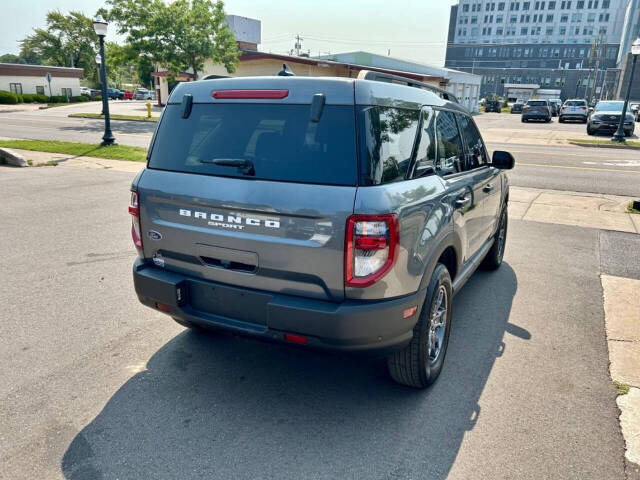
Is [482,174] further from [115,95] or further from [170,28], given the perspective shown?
[115,95]

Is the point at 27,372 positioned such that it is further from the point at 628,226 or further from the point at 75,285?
the point at 628,226

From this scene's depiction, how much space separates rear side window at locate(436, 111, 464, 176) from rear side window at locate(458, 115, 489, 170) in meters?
0.21

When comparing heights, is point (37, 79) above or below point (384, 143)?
above

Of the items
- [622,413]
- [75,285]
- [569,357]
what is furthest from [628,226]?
[75,285]

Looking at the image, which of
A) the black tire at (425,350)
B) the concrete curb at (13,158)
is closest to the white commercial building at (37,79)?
the concrete curb at (13,158)

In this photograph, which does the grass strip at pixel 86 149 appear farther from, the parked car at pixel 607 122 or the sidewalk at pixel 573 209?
the parked car at pixel 607 122

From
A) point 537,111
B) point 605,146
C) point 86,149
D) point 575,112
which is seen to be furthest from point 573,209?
point 575,112

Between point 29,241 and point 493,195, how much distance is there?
5737mm

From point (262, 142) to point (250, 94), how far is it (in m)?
0.33

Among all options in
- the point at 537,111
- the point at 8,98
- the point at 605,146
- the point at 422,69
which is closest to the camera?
the point at 605,146

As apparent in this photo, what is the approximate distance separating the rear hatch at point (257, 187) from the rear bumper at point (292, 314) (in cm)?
7

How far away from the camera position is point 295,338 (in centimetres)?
280

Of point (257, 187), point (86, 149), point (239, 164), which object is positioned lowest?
point (86, 149)

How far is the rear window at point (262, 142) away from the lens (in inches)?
108
